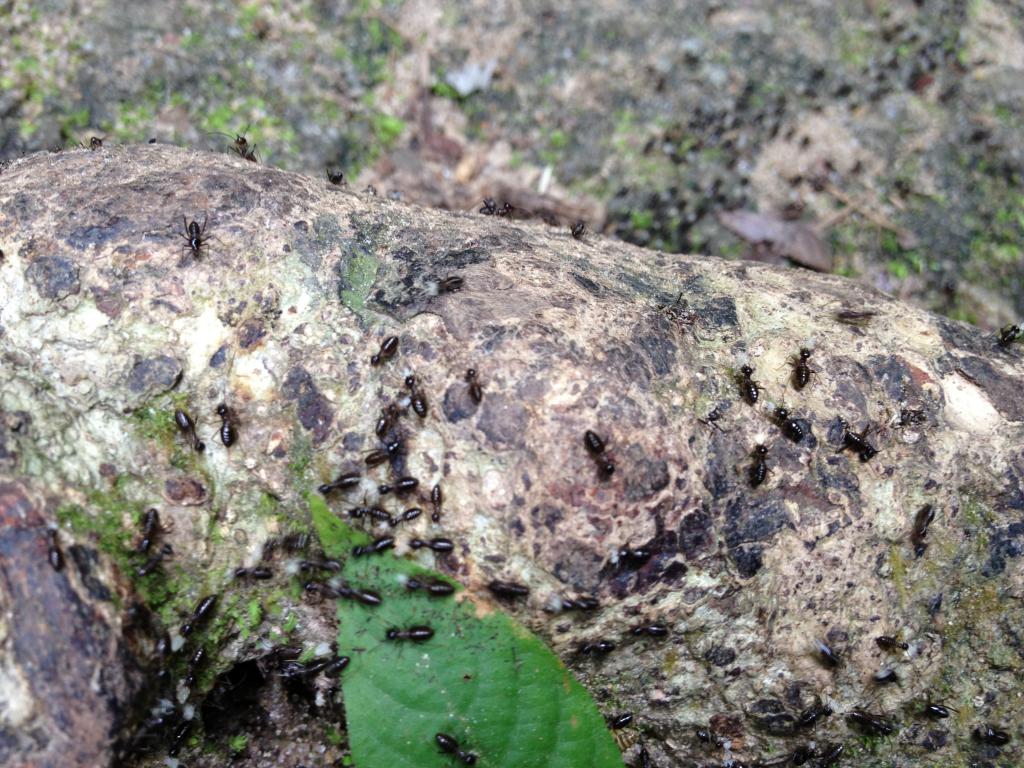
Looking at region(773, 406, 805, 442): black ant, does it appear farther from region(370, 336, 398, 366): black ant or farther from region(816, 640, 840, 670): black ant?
region(370, 336, 398, 366): black ant

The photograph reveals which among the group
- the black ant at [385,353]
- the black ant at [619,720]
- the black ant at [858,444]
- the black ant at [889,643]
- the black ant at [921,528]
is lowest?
the black ant at [619,720]

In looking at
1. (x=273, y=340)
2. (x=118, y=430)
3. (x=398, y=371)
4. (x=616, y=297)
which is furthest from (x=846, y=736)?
(x=118, y=430)

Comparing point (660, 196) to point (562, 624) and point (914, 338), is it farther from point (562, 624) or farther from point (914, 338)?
point (562, 624)

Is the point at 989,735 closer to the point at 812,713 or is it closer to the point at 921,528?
the point at 812,713

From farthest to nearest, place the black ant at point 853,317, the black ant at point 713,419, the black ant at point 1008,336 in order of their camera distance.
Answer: the black ant at point 1008,336 < the black ant at point 853,317 < the black ant at point 713,419

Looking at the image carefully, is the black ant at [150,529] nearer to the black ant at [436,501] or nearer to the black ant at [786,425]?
the black ant at [436,501]

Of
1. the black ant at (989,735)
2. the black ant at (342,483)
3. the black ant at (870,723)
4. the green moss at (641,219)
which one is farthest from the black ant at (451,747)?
the green moss at (641,219)

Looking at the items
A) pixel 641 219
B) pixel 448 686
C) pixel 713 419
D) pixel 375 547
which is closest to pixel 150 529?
pixel 375 547
